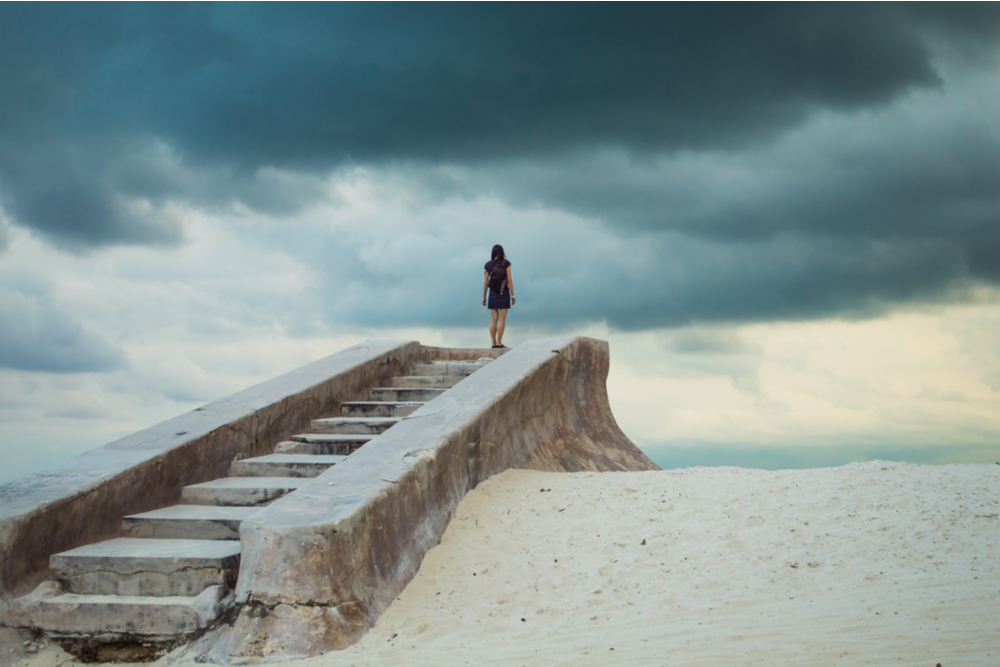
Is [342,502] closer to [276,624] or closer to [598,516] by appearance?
[276,624]

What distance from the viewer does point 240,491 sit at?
19.3 feet

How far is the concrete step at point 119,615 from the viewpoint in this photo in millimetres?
4562

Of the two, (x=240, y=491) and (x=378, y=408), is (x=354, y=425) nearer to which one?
(x=378, y=408)

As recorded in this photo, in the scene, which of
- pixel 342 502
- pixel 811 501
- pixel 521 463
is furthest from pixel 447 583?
pixel 811 501

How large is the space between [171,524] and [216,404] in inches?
84.8

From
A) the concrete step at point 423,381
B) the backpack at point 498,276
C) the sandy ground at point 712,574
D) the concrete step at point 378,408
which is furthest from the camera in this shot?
the backpack at point 498,276

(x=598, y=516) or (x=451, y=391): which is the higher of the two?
(x=451, y=391)

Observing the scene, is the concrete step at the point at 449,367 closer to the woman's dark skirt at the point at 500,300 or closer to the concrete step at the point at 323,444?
the woman's dark skirt at the point at 500,300

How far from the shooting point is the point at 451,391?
7.44 metres

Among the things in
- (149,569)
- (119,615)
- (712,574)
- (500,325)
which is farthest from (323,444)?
(500,325)

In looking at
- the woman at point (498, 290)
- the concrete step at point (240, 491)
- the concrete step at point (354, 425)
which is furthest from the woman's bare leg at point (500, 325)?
the concrete step at point (240, 491)

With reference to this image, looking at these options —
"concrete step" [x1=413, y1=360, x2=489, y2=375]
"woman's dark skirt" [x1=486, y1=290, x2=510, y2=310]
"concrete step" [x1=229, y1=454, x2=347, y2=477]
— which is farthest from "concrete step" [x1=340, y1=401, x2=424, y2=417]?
"woman's dark skirt" [x1=486, y1=290, x2=510, y2=310]

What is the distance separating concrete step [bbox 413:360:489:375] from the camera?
9.57m

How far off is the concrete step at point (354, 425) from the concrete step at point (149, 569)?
235cm
